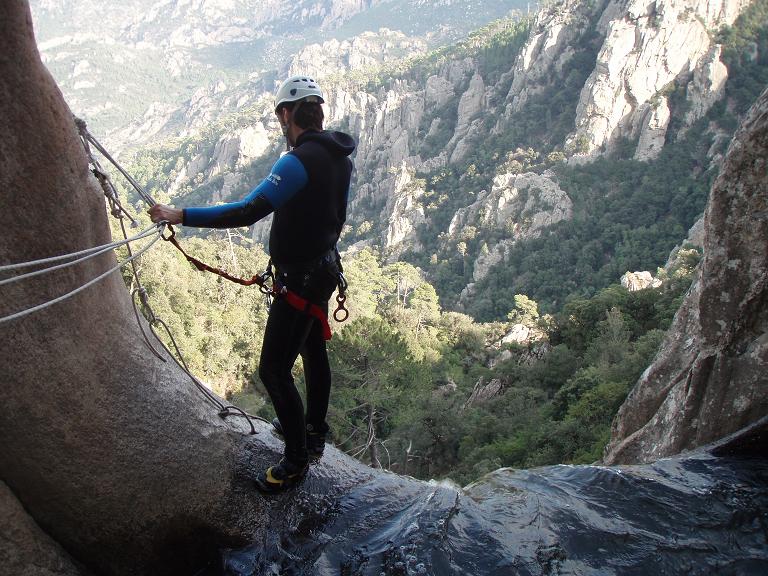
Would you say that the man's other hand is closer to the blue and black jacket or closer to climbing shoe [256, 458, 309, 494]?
the blue and black jacket

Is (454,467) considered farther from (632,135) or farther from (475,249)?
(632,135)

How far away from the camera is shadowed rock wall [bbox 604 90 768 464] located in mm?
4018

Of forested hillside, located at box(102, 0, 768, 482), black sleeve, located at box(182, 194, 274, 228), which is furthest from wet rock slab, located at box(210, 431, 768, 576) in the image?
forested hillside, located at box(102, 0, 768, 482)

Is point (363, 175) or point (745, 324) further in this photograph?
point (363, 175)

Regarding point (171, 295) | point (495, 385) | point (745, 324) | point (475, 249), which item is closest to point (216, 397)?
point (745, 324)

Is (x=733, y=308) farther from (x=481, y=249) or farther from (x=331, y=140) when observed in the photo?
(x=481, y=249)

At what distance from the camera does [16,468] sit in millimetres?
2496

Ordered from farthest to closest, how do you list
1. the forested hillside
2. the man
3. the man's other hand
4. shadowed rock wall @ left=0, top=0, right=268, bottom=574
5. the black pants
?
the forested hillside, the black pants, the man, the man's other hand, shadowed rock wall @ left=0, top=0, right=268, bottom=574

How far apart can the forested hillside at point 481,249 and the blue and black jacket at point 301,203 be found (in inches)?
405

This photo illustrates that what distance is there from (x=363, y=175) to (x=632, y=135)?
60.6m

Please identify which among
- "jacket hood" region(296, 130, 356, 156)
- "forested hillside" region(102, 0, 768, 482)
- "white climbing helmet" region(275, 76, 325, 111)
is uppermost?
"forested hillside" region(102, 0, 768, 482)

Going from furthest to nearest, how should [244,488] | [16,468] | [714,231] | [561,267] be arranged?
[561,267] < [714,231] < [244,488] < [16,468]

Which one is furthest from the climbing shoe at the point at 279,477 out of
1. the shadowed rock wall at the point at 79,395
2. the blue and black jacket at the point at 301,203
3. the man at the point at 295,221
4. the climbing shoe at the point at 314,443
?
the blue and black jacket at the point at 301,203

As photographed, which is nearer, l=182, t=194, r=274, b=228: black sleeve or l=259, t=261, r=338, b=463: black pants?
l=182, t=194, r=274, b=228: black sleeve
